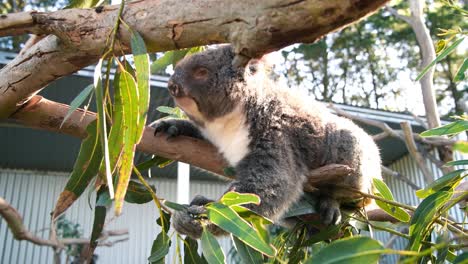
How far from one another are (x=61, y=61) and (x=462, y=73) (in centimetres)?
121

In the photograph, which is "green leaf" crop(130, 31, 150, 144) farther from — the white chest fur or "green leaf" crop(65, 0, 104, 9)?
the white chest fur

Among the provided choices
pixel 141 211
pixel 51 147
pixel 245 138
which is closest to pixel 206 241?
pixel 245 138

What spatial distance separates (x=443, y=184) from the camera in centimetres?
146

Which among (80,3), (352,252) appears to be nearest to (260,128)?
(80,3)

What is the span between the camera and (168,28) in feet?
Result: 3.59

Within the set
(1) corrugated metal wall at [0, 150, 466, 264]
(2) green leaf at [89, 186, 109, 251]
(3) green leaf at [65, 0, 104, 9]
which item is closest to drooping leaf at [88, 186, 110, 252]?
(2) green leaf at [89, 186, 109, 251]

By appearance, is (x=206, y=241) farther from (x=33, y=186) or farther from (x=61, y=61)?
(x=33, y=186)

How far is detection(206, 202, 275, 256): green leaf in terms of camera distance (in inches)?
39.0

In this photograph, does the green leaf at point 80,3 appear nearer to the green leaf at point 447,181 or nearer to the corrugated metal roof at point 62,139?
the green leaf at point 447,181

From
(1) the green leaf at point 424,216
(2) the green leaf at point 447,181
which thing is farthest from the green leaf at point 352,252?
(2) the green leaf at point 447,181

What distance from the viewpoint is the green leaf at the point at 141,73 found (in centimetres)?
109

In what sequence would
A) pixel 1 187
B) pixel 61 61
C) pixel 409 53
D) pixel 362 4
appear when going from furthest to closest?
1. pixel 409 53
2. pixel 1 187
3. pixel 61 61
4. pixel 362 4

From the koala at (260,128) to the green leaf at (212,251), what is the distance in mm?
644

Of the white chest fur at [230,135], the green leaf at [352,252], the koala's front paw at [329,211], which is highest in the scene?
the white chest fur at [230,135]
